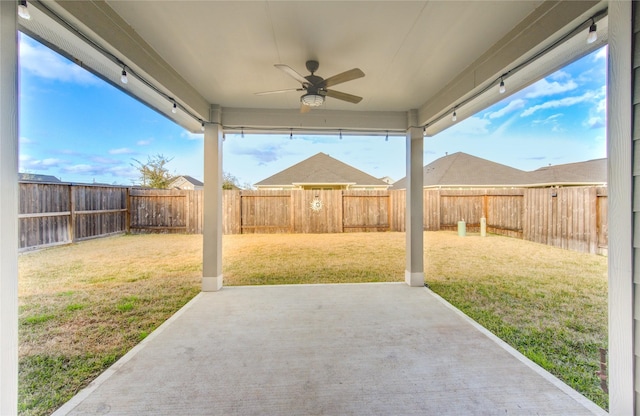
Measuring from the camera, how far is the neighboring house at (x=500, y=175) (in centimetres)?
1055

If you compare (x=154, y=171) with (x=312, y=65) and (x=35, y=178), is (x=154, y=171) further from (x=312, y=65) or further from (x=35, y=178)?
(x=312, y=65)

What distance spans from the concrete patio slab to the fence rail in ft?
17.8

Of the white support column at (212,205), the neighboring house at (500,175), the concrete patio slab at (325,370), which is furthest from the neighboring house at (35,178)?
the neighboring house at (500,175)

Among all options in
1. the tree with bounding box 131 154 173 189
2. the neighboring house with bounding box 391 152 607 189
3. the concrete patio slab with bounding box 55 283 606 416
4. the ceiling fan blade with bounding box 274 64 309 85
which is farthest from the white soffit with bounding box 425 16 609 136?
the tree with bounding box 131 154 173 189

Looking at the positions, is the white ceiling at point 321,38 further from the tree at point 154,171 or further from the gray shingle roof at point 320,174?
the tree at point 154,171

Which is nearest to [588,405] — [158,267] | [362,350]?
[362,350]

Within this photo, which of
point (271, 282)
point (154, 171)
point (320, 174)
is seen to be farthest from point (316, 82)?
point (154, 171)

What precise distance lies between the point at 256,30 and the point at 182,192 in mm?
7249

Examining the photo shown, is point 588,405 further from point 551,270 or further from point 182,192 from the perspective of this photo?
point 182,192

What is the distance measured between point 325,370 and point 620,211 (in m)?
1.85

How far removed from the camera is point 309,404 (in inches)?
56.6

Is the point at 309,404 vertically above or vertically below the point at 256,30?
below

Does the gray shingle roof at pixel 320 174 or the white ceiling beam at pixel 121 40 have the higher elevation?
the gray shingle roof at pixel 320 174

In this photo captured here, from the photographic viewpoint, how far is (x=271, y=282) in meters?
3.79
